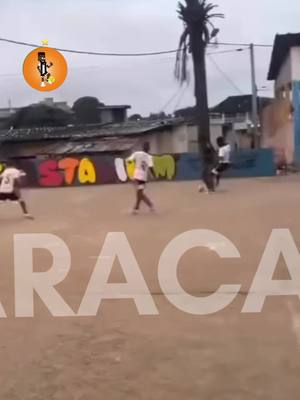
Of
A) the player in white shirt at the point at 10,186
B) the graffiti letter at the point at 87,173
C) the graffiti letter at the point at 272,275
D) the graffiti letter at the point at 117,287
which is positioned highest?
the player in white shirt at the point at 10,186

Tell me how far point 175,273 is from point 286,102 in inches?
1063

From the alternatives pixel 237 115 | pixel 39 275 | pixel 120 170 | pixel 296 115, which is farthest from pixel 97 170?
pixel 237 115

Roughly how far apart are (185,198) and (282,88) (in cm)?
2119

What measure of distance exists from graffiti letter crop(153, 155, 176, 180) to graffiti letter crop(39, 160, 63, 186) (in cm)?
394

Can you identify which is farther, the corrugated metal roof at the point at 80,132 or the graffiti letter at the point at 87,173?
the corrugated metal roof at the point at 80,132

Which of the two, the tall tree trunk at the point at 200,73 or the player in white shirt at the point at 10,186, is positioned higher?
the tall tree trunk at the point at 200,73

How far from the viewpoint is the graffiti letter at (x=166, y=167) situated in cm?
2573

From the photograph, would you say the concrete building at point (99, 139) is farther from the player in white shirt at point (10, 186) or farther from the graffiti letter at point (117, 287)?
the graffiti letter at point (117, 287)

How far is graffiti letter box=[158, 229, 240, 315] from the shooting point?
5794mm

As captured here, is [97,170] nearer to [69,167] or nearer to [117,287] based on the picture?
[69,167]

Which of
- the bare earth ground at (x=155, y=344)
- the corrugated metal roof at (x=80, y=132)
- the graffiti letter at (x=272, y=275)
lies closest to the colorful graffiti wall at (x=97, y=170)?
the corrugated metal roof at (x=80, y=132)

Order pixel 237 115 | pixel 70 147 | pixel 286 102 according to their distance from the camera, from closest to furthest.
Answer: pixel 286 102, pixel 70 147, pixel 237 115

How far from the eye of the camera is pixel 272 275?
22.4 feet

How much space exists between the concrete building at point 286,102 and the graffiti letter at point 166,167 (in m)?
4.50
